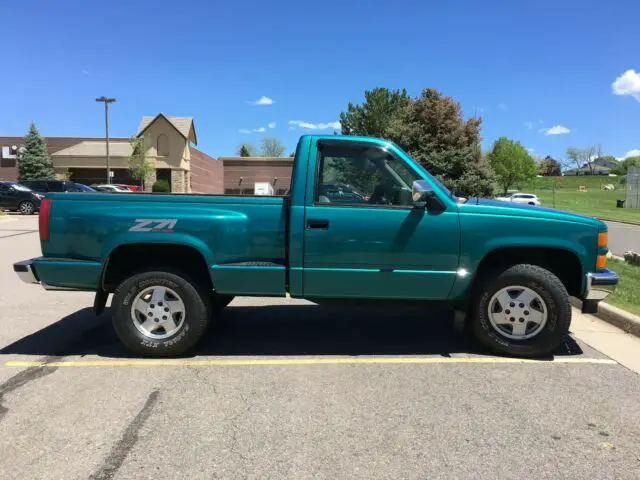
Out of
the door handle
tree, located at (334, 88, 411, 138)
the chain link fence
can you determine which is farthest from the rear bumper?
the chain link fence

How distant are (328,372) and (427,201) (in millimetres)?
1753

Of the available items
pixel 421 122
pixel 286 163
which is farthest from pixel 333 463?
pixel 286 163

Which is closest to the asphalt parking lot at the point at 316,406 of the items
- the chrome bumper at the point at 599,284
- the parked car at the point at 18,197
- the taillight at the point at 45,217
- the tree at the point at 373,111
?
the chrome bumper at the point at 599,284

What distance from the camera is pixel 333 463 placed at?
2.98 metres

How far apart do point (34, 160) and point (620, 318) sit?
53.8 metres

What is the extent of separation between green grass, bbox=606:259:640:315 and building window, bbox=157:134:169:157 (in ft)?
154

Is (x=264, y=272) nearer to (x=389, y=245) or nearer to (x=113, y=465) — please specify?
(x=389, y=245)

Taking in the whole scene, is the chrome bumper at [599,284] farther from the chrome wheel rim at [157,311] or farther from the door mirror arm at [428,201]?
the chrome wheel rim at [157,311]

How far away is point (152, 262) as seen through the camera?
15.8 ft

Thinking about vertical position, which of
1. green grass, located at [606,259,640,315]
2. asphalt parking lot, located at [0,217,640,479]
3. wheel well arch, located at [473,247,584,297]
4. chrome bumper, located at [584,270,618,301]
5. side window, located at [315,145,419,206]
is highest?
side window, located at [315,145,419,206]

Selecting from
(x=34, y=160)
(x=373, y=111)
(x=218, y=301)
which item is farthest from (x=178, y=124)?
(x=218, y=301)

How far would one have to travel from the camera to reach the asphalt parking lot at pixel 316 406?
299 centimetres

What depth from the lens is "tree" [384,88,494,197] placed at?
20516 millimetres

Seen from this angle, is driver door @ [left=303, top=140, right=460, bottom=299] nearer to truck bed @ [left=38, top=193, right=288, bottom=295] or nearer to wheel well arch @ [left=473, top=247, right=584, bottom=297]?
truck bed @ [left=38, top=193, right=288, bottom=295]
